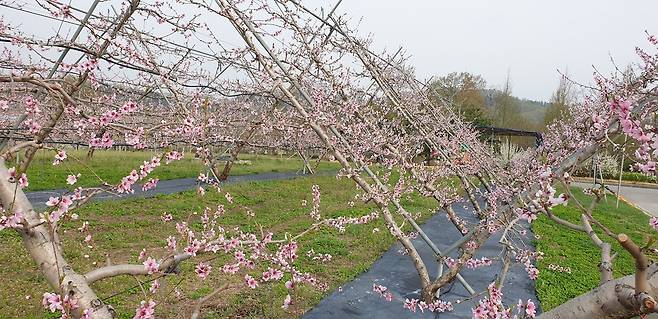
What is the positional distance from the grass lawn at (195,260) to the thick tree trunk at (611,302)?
5.57ft

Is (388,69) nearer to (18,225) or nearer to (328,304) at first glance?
(328,304)

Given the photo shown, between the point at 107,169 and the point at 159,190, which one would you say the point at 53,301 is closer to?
the point at 159,190

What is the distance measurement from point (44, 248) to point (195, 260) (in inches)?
219

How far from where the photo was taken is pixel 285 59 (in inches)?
172

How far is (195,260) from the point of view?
23.6 ft

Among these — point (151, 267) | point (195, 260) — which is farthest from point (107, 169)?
point (151, 267)

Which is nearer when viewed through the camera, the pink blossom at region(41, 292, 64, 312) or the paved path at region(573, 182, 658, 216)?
the pink blossom at region(41, 292, 64, 312)

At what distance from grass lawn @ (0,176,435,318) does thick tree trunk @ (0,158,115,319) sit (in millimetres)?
853

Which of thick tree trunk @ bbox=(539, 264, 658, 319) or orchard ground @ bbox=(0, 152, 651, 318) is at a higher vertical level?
thick tree trunk @ bbox=(539, 264, 658, 319)

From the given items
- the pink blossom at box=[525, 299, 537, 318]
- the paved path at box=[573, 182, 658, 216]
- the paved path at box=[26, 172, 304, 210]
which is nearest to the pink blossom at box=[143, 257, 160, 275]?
the pink blossom at box=[525, 299, 537, 318]

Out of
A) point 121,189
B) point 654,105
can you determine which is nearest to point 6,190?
point 121,189

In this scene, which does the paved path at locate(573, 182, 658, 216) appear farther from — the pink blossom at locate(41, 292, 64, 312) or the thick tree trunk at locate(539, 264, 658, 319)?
the pink blossom at locate(41, 292, 64, 312)

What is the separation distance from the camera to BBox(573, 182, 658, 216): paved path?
1882 centimetres

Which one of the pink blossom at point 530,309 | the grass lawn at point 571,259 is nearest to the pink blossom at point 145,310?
the pink blossom at point 530,309
